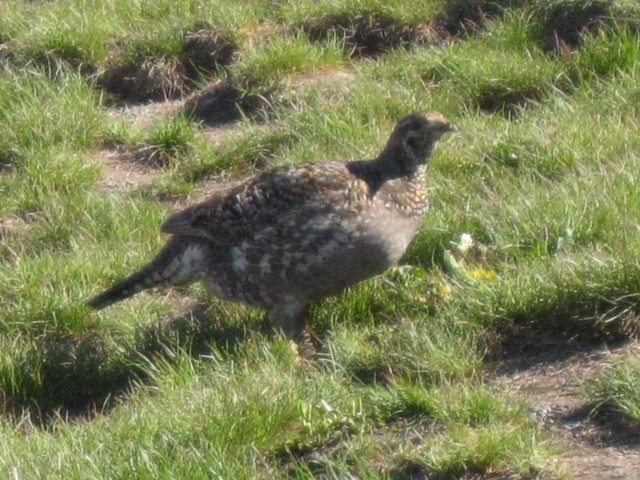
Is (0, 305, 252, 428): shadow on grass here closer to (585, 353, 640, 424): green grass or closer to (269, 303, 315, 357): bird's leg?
(269, 303, 315, 357): bird's leg

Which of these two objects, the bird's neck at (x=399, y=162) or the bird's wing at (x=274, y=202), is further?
the bird's neck at (x=399, y=162)

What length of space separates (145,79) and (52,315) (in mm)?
2984

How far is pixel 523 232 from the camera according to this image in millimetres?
7348

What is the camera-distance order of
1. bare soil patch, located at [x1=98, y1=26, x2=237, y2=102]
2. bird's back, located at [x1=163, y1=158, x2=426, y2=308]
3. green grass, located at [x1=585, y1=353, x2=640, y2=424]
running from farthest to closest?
bare soil patch, located at [x1=98, y1=26, x2=237, y2=102]
bird's back, located at [x1=163, y1=158, x2=426, y2=308]
green grass, located at [x1=585, y1=353, x2=640, y2=424]

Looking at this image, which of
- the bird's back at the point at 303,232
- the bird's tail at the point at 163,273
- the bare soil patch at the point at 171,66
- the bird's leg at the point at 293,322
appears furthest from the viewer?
the bare soil patch at the point at 171,66

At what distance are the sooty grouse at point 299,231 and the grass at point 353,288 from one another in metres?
0.21

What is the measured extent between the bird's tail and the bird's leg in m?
0.54

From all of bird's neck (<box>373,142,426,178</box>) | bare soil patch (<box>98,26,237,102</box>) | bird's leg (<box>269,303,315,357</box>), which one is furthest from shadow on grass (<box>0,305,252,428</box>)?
bare soil patch (<box>98,26,237,102</box>)

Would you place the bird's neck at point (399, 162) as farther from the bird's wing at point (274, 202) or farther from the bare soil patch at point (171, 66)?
the bare soil patch at point (171, 66)

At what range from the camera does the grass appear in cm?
581

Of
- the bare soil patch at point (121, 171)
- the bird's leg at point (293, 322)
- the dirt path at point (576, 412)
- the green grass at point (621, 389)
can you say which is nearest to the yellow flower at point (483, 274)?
the dirt path at point (576, 412)

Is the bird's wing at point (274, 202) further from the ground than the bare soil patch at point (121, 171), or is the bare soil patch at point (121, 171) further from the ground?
the bird's wing at point (274, 202)

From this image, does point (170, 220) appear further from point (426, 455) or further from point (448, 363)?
point (426, 455)

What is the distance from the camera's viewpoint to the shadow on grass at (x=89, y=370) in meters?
7.07
